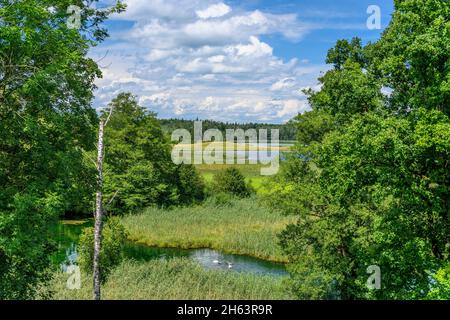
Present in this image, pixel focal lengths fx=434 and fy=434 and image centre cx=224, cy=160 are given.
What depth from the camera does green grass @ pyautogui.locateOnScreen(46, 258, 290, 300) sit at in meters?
24.1

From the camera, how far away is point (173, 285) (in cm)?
2602

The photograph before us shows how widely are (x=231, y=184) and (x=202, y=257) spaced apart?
30.4 m

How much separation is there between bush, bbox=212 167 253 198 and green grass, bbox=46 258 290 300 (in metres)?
37.4

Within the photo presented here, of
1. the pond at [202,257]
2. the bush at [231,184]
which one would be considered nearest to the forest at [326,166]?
the pond at [202,257]

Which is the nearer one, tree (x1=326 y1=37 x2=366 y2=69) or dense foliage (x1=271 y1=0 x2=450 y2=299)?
dense foliage (x1=271 y1=0 x2=450 y2=299)

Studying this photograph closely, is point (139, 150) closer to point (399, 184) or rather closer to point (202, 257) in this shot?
A: point (202, 257)

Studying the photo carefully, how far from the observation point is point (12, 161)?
15008mm

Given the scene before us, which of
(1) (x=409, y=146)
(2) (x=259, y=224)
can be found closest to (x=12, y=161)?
(1) (x=409, y=146)

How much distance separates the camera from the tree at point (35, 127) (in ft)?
42.4

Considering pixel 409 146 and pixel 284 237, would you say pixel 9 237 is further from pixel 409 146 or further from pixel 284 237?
pixel 284 237

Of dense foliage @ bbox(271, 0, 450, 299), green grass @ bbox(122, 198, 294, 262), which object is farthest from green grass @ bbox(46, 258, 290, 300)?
green grass @ bbox(122, 198, 294, 262)

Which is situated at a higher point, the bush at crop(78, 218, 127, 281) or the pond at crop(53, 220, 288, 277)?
the bush at crop(78, 218, 127, 281)

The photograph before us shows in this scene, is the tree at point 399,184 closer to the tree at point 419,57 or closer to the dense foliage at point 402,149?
the dense foliage at point 402,149
